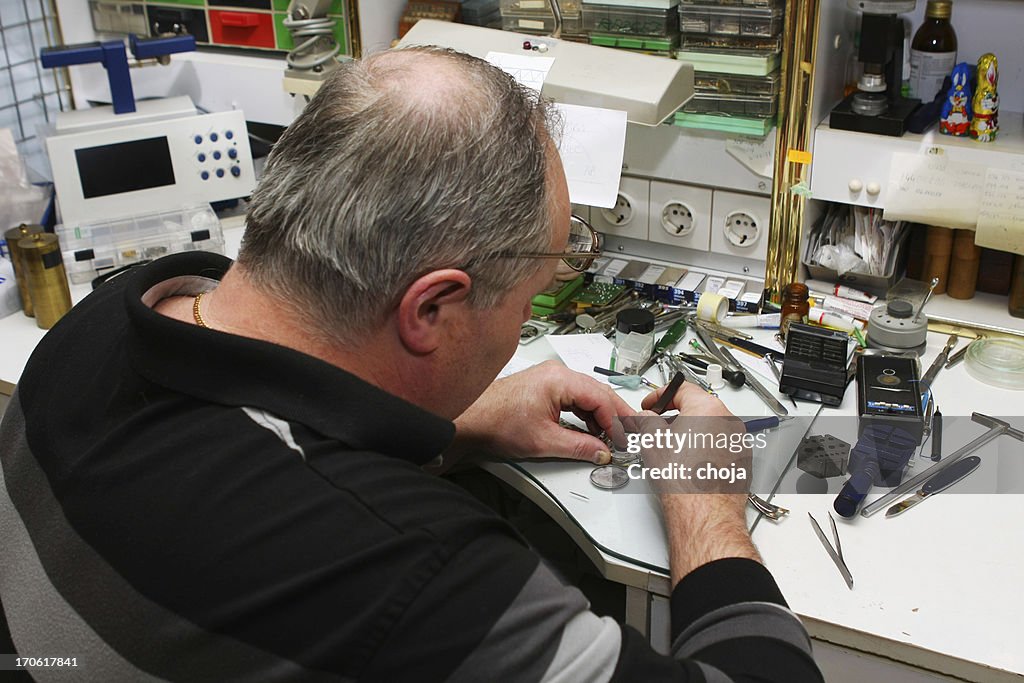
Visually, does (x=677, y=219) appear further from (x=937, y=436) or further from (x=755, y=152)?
(x=937, y=436)

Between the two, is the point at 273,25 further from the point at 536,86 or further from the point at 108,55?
the point at 536,86

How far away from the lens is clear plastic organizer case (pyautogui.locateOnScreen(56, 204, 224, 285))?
1865 millimetres

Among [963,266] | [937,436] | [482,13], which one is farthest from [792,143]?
[482,13]

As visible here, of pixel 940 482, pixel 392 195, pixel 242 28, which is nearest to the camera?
pixel 392 195

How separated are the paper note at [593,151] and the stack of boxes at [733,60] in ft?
0.71

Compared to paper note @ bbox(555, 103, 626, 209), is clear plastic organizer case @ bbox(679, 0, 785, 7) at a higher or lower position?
higher

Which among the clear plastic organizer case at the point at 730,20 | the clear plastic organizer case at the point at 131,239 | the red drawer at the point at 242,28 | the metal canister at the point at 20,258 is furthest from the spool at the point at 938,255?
the metal canister at the point at 20,258

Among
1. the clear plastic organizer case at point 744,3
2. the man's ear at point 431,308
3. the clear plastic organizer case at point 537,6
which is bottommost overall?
the man's ear at point 431,308

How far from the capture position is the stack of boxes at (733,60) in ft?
5.38

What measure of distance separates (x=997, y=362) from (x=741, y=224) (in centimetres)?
51

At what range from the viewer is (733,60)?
166 cm

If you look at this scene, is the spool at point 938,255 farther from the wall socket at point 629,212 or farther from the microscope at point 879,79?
the wall socket at point 629,212

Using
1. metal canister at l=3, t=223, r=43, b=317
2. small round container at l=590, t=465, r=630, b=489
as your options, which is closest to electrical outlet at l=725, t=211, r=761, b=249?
small round container at l=590, t=465, r=630, b=489

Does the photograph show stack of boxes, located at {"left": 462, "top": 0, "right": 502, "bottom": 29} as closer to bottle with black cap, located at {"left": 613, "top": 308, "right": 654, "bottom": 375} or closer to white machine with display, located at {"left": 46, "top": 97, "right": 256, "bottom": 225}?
white machine with display, located at {"left": 46, "top": 97, "right": 256, "bottom": 225}
